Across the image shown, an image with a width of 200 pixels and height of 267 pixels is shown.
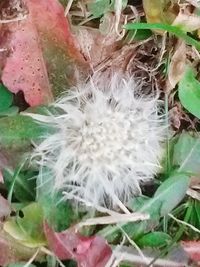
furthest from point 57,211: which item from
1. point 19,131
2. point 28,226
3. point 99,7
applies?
point 99,7

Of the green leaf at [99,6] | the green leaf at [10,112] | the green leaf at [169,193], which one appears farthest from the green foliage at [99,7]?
the green leaf at [169,193]

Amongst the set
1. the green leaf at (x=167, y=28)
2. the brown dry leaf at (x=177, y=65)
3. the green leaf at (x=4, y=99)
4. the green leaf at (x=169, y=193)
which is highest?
the green leaf at (x=167, y=28)

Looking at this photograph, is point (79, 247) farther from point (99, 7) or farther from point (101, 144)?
point (99, 7)

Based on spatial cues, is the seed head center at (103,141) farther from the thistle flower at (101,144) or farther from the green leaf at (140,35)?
the green leaf at (140,35)

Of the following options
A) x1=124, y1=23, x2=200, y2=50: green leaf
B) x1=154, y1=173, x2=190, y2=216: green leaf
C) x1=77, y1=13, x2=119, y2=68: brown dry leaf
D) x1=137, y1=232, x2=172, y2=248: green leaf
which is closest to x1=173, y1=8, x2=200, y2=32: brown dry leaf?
x1=124, y1=23, x2=200, y2=50: green leaf

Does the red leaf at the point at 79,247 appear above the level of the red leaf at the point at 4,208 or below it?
below

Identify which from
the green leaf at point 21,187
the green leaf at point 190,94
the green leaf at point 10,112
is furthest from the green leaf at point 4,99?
the green leaf at point 190,94
